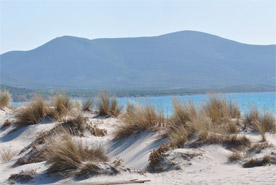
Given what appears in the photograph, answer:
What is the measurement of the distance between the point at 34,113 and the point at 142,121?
17.6 ft

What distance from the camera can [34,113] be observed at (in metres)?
13.4

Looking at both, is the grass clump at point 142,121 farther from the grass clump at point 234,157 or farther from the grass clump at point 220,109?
the grass clump at point 234,157

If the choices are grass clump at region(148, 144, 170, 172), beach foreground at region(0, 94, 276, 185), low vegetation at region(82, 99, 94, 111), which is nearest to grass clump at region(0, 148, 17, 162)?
beach foreground at region(0, 94, 276, 185)

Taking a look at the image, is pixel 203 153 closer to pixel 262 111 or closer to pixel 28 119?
pixel 262 111

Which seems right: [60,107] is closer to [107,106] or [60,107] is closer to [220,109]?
[107,106]

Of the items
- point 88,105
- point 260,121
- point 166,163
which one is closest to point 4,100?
point 88,105

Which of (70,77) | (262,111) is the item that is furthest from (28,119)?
(70,77)

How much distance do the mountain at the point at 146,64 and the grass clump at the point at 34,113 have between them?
102260 mm

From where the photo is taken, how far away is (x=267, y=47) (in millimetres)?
168250

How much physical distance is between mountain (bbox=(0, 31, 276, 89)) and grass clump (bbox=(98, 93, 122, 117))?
102m

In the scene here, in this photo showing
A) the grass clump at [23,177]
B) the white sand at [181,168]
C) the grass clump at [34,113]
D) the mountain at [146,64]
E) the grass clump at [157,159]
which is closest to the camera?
the white sand at [181,168]

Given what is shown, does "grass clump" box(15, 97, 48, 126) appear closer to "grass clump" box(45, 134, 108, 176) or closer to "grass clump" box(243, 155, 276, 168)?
"grass clump" box(45, 134, 108, 176)

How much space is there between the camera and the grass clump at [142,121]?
9.42 meters

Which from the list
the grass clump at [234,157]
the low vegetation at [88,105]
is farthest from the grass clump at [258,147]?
the low vegetation at [88,105]
